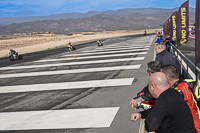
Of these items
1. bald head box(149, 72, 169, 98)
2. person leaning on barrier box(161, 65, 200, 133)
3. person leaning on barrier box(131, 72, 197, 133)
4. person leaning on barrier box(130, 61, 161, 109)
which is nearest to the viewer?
person leaning on barrier box(131, 72, 197, 133)

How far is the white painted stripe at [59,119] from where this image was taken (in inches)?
200

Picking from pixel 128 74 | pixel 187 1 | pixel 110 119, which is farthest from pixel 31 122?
pixel 187 1

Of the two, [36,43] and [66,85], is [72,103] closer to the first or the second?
[66,85]

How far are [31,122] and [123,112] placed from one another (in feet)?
8.26

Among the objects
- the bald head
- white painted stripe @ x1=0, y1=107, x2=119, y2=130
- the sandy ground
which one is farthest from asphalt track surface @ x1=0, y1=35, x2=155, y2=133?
the sandy ground

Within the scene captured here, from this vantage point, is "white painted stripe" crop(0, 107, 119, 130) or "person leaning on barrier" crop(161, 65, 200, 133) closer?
"person leaning on barrier" crop(161, 65, 200, 133)

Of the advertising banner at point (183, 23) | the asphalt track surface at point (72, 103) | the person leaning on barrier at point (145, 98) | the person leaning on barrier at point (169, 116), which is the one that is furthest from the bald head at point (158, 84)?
the advertising banner at point (183, 23)

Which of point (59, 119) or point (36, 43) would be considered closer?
point (59, 119)

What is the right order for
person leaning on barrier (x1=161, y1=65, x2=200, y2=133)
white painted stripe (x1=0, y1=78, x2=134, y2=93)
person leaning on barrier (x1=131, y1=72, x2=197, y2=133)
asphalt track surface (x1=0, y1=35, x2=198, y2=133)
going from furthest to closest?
white painted stripe (x1=0, y1=78, x2=134, y2=93) → asphalt track surface (x1=0, y1=35, x2=198, y2=133) → person leaning on barrier (x1=161, y1=65, x2=200, y2=133) → person leaning on barrier (x1=131, y1=72, x2=197, y2=133)

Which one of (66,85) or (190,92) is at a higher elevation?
(190,92)

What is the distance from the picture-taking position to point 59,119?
5449 millimetres

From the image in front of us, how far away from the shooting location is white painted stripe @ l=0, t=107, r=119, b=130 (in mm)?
5082

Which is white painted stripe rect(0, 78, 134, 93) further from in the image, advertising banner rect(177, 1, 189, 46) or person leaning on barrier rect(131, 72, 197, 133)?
person leaning on barrier rect(131, 72, 197, 133)

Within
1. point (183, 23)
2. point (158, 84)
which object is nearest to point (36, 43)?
point (183, 23)
